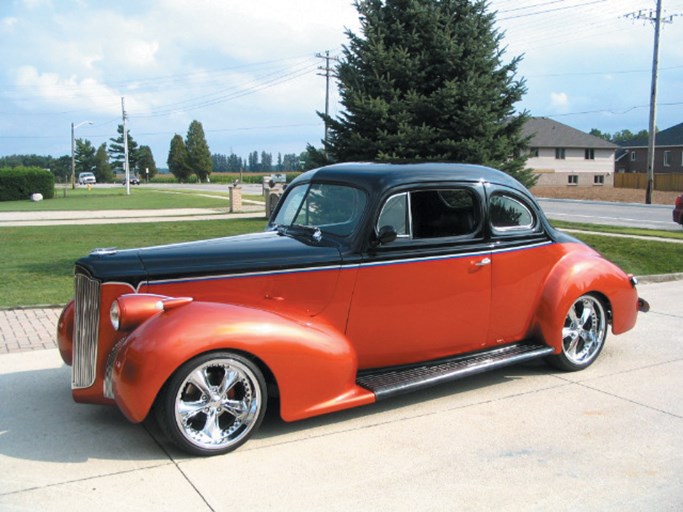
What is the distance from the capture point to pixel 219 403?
402 centimetres

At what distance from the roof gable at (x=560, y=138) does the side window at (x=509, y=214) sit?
64681 millimetres

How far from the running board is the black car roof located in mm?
1324

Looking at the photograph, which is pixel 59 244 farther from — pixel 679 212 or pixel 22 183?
pixel 22 183

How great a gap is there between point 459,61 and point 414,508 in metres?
7.51

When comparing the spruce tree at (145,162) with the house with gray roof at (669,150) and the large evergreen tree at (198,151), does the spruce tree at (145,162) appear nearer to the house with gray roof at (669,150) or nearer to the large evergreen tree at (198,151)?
the large evergreen tree at (198,151)

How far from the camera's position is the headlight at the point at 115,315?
13.0 ft

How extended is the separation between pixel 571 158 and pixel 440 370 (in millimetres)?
69009

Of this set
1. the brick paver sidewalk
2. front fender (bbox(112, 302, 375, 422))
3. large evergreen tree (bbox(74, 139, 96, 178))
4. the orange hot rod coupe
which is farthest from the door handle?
large evergreen tree (bbox(74, 139, 96, 178))

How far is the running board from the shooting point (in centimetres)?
455

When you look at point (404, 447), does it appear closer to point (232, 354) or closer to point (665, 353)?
point (232, 354)

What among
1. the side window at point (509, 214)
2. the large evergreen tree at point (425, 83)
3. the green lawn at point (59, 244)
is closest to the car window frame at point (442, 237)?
the side window at point (509, 214)

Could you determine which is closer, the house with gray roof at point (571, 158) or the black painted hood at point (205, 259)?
the black painted hood at point (205, 259)

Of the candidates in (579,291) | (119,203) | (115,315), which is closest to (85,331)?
(115,315)

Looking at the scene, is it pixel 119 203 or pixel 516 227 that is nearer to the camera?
pixel 516 227
